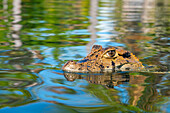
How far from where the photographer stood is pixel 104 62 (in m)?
5.61

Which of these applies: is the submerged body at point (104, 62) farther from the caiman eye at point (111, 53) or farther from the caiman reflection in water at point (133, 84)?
the caiman reflection in water at point (133, 84)

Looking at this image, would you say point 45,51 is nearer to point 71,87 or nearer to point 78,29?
point 71,87

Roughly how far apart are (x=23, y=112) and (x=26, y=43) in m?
5.87

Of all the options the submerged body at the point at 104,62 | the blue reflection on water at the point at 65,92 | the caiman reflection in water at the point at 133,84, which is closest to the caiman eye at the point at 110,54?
the submerged body at the point at 104,62

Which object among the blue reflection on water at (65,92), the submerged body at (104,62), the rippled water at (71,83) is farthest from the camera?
the submerged body at (104,62)

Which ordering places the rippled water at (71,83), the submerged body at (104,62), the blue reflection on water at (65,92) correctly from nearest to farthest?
the rippled water at (71,83) < the blue reflection on water at (65,92) < the submerged body at (104,62)

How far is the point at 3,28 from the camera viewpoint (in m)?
12.9

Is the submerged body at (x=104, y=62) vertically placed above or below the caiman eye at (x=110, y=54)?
below

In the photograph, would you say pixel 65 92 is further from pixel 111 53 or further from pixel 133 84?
pixel 111 53

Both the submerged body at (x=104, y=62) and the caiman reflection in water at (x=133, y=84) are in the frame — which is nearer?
the caiman reflection in water at (x=133, y=84)

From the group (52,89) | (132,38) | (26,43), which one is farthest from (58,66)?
(132,38)

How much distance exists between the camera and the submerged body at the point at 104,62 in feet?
18.2

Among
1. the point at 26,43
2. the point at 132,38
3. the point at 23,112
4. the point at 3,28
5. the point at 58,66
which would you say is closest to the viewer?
the point at 23,112

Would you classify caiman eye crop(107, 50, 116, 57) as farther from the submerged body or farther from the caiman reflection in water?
the caiman reflection in water
